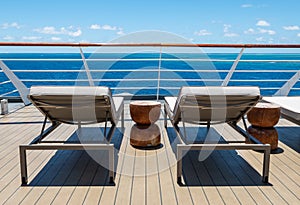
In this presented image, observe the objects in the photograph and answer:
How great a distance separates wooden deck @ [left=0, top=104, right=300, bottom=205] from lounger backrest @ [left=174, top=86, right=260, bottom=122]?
0.42 metres

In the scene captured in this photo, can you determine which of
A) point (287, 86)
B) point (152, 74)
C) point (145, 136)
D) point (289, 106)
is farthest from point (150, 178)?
point (152, 74)

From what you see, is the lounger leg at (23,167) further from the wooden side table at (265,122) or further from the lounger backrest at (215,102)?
the wooden side table at (265,122)

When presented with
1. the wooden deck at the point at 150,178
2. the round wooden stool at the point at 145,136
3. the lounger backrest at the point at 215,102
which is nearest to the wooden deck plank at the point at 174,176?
the wooden deck at the point at 150,178

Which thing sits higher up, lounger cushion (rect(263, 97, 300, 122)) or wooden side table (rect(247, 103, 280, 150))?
lounger cushion (rect(263, 97, 300, 122))

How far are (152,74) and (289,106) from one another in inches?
974

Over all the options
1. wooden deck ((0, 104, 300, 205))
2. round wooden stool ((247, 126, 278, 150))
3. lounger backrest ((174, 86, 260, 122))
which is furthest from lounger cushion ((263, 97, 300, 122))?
lounger backrest ((174, 86, 260, 122))

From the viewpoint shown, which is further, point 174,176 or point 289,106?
point 289,106

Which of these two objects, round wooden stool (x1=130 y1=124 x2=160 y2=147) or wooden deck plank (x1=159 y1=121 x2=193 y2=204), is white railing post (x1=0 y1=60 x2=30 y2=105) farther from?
wooden deck plank (x1=159 y1=121 x2=193 y2=204)

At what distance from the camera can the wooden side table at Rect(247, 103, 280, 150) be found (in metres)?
3.14

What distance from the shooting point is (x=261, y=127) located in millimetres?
3221

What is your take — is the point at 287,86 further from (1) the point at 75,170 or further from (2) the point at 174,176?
(1) the point at 75,170

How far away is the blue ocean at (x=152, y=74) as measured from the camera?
5070mm

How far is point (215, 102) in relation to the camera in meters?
2.70

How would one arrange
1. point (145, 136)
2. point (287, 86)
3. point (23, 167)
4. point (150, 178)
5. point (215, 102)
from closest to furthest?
1. point (23, 167)
2. point (150, 178)
3. point (215, 102)
4. point (145, 136)
5. point (287, 86)
